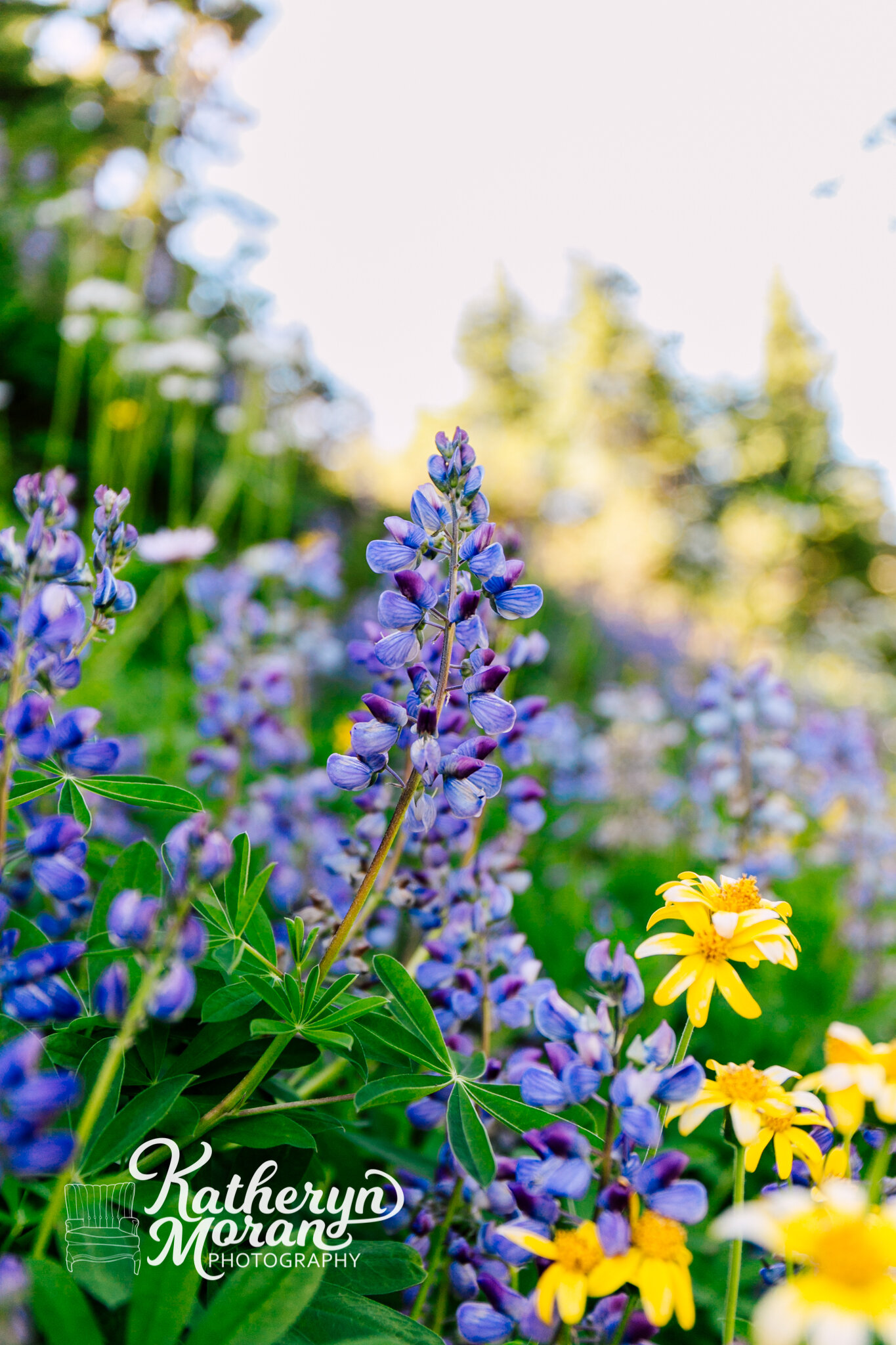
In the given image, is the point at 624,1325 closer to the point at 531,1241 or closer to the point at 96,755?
the point at 531,1241

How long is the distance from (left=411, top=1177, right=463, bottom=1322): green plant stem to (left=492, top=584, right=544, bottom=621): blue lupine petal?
0.68 metres

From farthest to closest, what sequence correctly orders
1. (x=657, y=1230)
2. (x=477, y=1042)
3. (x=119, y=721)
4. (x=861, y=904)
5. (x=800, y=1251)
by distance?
1. (x=861, y=904)
2. (x=119, y=721)
3. (x=477, y=1042)
4. (x=657, y=1230)
5. (x=800, y=1251)

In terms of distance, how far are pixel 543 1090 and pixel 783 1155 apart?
0.76ft

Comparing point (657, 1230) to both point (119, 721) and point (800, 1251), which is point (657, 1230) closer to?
point (800, 1251)

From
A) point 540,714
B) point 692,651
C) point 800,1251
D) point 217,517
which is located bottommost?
point 800,1251

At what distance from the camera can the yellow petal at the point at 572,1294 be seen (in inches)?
26.1

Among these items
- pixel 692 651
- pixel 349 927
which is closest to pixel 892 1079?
pixel 349 927

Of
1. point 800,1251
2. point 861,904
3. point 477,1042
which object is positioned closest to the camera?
point 800,1251

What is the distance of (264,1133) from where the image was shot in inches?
35.8

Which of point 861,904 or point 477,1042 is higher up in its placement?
point 861,904

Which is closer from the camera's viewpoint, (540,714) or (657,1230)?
(657,1230)

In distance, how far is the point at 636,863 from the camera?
326cm

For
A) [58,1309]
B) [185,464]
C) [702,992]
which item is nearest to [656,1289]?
[702,992]

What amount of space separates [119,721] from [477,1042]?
1869mm
